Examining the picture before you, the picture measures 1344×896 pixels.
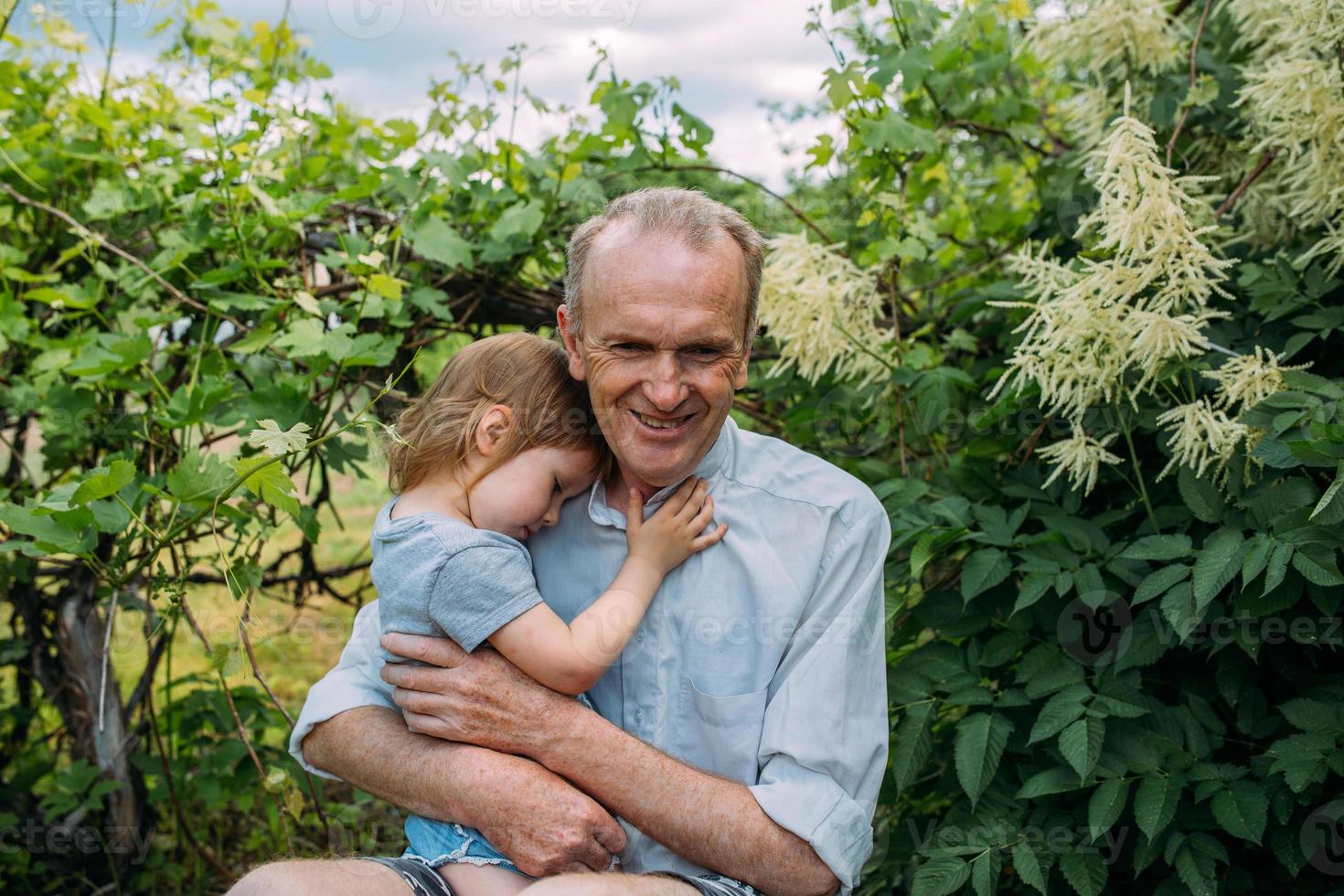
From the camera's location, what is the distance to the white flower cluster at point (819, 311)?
2477 mm

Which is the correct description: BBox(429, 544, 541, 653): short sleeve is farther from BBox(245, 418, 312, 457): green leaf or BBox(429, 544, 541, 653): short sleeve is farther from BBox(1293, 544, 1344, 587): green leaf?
BBox(1293, 544, 1344, 587): green leaf

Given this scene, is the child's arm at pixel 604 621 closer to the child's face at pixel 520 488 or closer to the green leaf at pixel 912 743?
the child's face at pixel 520 488

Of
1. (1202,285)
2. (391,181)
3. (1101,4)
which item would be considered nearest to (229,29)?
(391,181)

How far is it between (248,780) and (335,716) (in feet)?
3.65

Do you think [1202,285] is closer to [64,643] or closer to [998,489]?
[998,489]

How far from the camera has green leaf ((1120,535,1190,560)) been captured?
6.32 ft

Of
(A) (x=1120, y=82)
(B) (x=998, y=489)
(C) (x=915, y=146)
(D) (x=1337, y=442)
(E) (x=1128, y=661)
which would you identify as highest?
(A) (x=1120, y=82)

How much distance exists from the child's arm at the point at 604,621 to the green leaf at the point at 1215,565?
0.85 metres

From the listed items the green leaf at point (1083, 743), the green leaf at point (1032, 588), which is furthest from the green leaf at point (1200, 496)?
the green leaf at point (1083, 743)

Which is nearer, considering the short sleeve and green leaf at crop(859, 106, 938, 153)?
the short sleeve

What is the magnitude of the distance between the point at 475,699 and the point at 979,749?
3.09 feet

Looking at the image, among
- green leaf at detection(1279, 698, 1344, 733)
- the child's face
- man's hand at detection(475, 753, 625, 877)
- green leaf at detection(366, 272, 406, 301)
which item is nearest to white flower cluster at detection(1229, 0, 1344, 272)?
green leaf at detection(1279, 698, 1344, 733)

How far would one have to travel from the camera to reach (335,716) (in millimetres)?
2014

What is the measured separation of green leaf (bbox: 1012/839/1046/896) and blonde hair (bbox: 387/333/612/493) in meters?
1.05
